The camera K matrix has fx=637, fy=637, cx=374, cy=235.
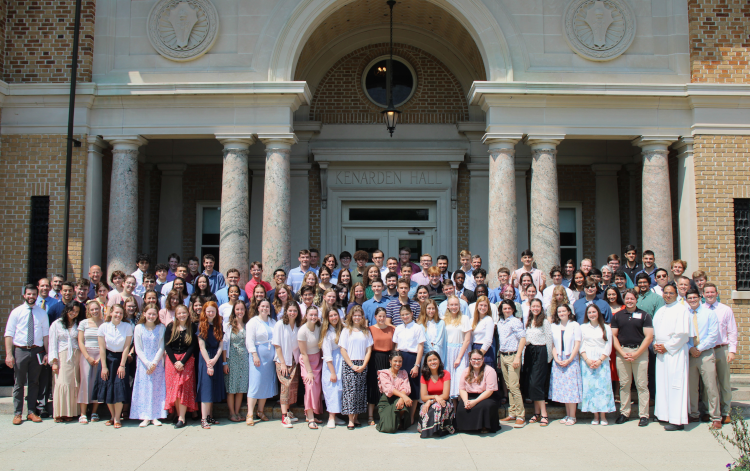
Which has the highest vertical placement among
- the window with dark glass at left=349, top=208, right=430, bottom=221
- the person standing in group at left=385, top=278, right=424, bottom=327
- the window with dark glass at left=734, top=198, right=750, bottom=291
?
the window with dark glass at left=349, top=208, right=430, bottom=221

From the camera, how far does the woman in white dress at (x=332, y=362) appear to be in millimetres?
7652

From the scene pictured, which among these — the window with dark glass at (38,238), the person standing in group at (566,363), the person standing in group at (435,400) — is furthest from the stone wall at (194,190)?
the person standing in group at (566,363)

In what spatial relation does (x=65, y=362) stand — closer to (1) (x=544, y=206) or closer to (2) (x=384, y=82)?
(1) (x=544, y=206)

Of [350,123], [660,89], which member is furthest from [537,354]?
[350,123]

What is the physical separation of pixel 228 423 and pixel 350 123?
7.55m

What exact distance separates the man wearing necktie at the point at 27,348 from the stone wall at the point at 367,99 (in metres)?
7.27

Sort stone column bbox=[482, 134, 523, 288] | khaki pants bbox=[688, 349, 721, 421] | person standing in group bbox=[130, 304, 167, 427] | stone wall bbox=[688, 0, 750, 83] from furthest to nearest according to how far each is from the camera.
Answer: stone wall bbox=[688, 0, 750, 83] < stone column bbox=[482, 134, 523, 288] < khaki pants bbox=[688, 349, 721, 421] < person standing in group bbox=[130, 304, 167, 427]

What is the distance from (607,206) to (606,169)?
2.57 ft

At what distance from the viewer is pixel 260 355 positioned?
778cm

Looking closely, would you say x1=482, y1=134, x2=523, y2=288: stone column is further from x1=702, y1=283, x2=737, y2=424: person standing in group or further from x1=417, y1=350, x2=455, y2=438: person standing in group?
x1=417, y1=350, x2=455, y2=438: person standing in group

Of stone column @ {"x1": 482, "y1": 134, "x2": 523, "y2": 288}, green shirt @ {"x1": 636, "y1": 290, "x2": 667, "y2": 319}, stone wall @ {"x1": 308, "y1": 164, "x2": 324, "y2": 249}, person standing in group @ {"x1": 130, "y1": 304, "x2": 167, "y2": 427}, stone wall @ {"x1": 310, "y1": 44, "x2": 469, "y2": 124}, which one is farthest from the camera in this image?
stone wall @ {"x1": 310, "y1": 44, "x2": 469, "y2": 124}

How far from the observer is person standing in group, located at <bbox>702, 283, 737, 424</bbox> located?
26.0 ft

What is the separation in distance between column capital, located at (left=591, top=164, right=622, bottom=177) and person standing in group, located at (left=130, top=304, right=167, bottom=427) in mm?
9587

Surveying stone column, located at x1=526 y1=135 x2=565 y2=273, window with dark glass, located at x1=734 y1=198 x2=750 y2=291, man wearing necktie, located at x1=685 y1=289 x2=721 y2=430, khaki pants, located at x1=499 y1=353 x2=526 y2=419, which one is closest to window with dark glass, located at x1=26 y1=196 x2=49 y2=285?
khaki pants, located at x1=499 y1=353 x2=526 y2=419
